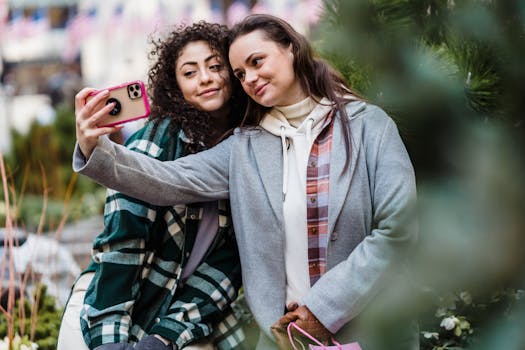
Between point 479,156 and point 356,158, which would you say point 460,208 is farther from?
point 356,158

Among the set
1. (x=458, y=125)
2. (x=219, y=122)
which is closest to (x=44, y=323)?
(x=219, y=122)

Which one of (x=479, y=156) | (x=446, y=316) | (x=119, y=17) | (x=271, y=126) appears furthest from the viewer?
(x=119, y=17)

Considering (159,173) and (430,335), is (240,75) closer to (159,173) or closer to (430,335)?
(159,173)

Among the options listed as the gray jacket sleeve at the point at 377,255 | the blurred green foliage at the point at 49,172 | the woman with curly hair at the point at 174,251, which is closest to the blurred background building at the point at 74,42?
the blurred green foliage at the point at 49,172

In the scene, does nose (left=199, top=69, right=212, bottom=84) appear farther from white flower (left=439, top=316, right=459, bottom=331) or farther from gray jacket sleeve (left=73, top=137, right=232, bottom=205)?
white flower (left=439, top=316, right=459, bottom=331)

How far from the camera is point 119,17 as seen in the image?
12.7 metres

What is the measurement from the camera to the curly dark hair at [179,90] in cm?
235

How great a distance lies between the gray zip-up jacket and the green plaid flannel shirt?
0.42 feet

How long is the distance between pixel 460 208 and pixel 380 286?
602 mm

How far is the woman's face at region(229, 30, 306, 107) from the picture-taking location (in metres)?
2.17

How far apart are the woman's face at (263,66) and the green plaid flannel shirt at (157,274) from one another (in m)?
0.31

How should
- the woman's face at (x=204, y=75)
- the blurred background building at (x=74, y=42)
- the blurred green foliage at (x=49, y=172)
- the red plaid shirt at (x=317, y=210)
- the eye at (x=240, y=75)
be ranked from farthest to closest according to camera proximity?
the blurred background building at (x=74, y=42)
the blurred green foliage at (x=49, y=172)
the woman's face at (x=204, y=75)
the eye at (x=240, y=75)
the red plaid shirt at (x=317, y=210)

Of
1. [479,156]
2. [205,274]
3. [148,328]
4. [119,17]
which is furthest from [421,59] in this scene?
[119,17]

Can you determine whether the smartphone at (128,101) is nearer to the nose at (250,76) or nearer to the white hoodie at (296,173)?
the nose at (250,76)
